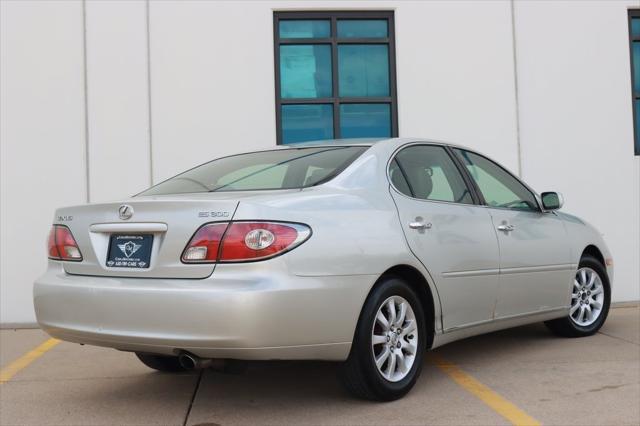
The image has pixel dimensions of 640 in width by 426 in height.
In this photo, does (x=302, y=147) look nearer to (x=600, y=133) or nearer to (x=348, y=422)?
(x=348, y=422)

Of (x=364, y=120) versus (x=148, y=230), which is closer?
(x=148, y=230)

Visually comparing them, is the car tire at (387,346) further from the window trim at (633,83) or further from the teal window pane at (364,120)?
the window trim at (633,83)

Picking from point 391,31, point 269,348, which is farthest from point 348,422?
point 391,31

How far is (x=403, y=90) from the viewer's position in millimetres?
7934

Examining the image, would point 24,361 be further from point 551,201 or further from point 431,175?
point 551,201

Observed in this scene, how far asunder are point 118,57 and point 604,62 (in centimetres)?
558

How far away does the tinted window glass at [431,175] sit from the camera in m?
4.28

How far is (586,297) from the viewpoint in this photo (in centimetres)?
579

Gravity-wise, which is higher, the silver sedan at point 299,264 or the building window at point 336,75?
the building window at point 336,75

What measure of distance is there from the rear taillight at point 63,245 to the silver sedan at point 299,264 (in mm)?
11

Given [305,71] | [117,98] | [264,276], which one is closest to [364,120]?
[305,71]

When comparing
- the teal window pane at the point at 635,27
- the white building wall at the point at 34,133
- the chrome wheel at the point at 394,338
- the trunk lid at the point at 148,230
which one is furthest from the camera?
the teal window pane at the point at 635,27

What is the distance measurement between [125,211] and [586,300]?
3997 mm

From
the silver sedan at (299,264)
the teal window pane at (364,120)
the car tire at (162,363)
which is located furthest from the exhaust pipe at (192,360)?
the teal window pane at (364,120)
